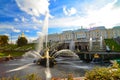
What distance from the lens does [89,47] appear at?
311 feet

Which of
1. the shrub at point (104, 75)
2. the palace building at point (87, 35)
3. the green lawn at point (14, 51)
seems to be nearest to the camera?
the shrub at point (104, 75)

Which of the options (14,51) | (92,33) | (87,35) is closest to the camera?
(14,51)

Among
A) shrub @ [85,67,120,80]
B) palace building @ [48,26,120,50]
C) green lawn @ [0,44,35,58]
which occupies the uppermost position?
palace building @ [48,26,120,50]

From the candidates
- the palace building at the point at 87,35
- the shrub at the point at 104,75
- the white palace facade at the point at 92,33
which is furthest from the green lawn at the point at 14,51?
the shrub at the point at 104,75

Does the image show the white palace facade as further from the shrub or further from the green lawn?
the shrub

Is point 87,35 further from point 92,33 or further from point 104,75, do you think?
point 104,75

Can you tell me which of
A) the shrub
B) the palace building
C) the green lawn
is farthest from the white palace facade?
the shrub

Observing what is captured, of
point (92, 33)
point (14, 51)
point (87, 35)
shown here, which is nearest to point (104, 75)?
point (14, 51)

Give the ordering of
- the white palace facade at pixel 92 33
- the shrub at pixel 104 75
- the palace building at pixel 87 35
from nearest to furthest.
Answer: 1. the shrub at pixel 104 75
2. the palace building at pixel 87 35
3. the white palace facade at pixel 92 33

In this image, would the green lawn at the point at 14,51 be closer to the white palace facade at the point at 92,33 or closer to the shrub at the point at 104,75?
the white palace facade at the point at 92,33

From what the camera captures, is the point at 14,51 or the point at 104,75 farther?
the point at 14,51

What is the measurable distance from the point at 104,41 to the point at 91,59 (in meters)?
40.6

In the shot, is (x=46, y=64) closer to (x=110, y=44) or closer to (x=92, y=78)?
(x=92, y=78)

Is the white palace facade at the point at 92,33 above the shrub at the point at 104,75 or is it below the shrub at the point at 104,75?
above
